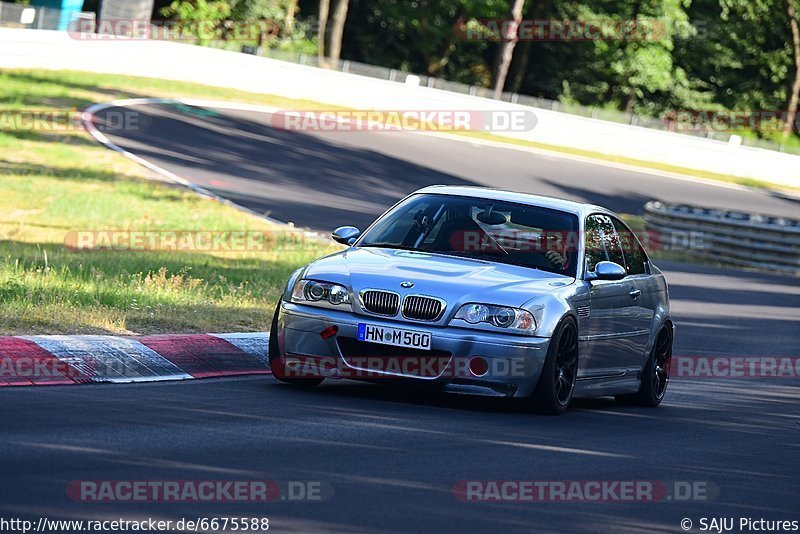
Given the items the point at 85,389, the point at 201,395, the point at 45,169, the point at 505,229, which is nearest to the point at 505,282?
the point at 505,229

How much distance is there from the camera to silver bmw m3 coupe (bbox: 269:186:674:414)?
8711 mm

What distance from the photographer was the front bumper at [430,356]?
8.66m

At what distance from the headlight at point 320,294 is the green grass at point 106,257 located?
65.2 inches

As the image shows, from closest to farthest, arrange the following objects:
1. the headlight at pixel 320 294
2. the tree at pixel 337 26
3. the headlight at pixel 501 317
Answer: the headlight at pixel 501 317, the headlight at pixel 320 294, the tree at pixel 337 26

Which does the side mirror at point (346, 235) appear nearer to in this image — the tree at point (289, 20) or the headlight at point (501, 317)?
the headlight at point (501, 317)

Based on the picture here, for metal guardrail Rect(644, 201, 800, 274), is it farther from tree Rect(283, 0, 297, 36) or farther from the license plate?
tree Rect(283, 0, 297, 36)

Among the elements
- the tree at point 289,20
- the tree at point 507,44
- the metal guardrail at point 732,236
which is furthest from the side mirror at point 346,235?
the tree at point 289,20

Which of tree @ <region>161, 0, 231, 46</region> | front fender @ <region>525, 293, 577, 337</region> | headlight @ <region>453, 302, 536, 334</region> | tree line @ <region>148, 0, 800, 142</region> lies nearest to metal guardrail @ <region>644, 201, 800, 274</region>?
front fender @ <region>525, 293, 577, 337</region>

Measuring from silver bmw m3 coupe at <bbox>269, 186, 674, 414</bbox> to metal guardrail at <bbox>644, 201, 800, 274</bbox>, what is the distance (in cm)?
1666

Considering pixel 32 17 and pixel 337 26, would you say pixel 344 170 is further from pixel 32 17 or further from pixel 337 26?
pixel 337 26

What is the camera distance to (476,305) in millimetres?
8766

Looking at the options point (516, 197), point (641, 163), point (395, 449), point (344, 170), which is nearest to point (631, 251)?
point (516, 197)

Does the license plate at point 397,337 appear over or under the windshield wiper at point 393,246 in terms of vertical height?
under

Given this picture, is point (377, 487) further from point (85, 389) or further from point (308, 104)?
point (308, 104)
